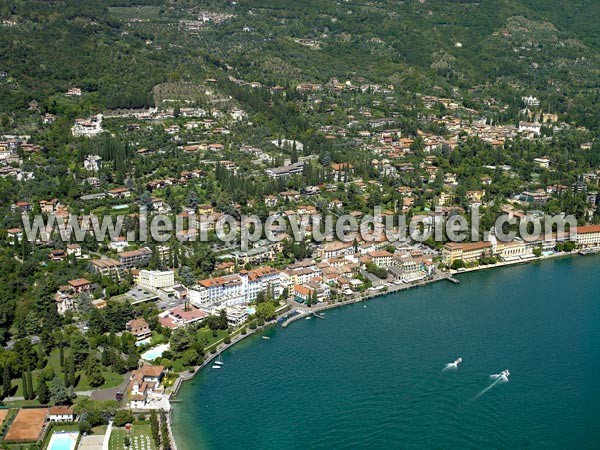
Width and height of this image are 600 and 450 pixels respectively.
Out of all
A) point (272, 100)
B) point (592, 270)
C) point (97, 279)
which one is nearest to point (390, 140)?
point (272, 100)

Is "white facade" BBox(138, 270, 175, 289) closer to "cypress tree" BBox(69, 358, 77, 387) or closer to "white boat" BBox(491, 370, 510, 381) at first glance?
"cypress tree" BBox(69, 358, 77, 387)

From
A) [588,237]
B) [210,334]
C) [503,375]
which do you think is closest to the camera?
[503,375]

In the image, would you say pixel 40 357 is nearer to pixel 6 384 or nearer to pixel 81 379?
pixel 81 379

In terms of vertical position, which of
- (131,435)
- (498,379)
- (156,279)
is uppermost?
(156,279)

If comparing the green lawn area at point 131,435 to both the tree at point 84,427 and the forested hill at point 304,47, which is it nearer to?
the tree at point 84,427

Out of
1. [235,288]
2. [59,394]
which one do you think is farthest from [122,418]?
[235,288]
